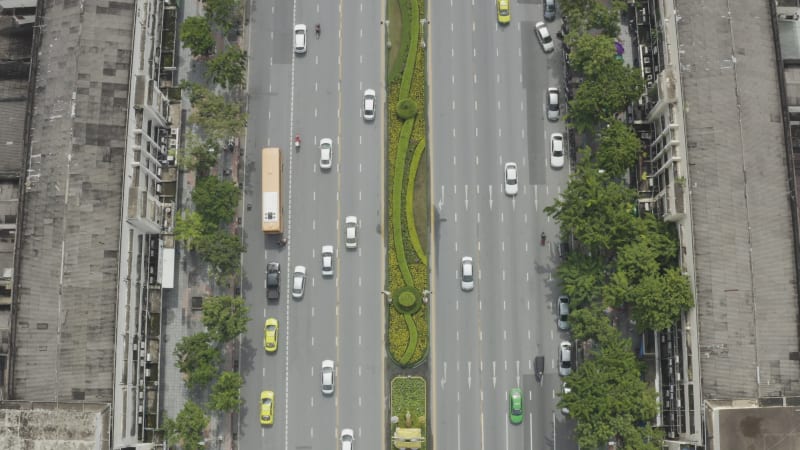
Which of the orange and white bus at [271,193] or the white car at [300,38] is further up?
the white car at [300,38]

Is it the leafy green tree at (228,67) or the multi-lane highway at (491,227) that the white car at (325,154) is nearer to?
the leafy green tree at (228,67)

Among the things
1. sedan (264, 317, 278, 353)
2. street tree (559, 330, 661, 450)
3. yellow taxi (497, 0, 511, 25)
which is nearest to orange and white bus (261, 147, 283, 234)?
sedan (264, 317, 278, 353)

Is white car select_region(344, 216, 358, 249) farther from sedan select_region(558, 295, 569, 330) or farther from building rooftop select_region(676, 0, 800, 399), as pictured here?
building rooftop select_region(676, 0, 800, 399)

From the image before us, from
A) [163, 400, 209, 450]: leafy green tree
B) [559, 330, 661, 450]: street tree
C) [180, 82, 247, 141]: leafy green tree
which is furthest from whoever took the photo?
[180, 82, 247, 141]: leafy green tree

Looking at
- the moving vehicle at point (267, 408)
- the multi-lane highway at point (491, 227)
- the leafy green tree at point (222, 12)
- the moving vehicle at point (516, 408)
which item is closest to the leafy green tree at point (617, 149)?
the multi-lane highway at point (491, 227)

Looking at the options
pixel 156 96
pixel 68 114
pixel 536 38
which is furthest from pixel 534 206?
pixel 68 114

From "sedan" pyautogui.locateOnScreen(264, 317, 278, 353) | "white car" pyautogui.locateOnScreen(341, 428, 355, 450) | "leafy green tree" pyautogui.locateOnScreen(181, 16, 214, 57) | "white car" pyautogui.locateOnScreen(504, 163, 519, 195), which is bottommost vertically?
"white car" pyautogui.locateOnScreen(341, 428, 355, 450)
